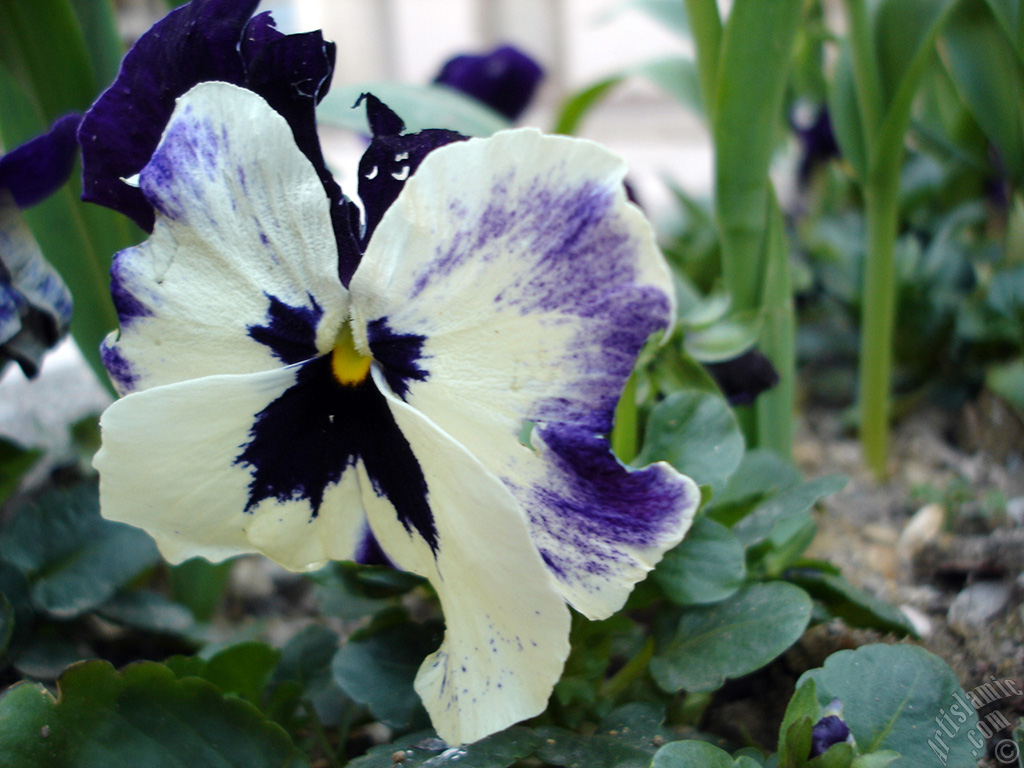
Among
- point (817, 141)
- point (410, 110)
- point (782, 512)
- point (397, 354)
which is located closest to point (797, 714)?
point (782, 512)

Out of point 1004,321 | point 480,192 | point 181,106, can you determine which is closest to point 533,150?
point 480,192

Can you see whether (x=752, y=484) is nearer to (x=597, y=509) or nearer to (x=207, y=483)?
(x=597, y=509)

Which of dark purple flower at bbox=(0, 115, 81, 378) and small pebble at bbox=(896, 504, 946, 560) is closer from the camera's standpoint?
dark purple flower at bbox=(0, 115, 81, 378)

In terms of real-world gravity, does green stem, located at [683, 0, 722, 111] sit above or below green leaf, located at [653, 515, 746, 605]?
above

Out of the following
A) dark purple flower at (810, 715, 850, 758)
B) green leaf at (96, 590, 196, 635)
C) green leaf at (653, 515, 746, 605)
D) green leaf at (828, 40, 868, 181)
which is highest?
green leaf at (828, 40, 868, 181)

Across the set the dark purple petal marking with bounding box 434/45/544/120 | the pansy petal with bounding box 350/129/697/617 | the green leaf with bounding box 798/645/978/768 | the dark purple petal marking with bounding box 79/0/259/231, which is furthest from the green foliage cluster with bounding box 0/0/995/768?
the dark purple petal marking with bounding box 434/45/544/120

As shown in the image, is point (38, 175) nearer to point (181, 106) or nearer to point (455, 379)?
point (181, 106)

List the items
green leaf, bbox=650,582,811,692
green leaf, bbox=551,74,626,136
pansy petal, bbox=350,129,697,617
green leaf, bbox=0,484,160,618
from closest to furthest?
pansy petal, bbox=350,129,697,617
green leaf, bbox=650,582,811,692
green leaf, bbox=0,484,160,618
green leaf, bbox=551,74,626,136

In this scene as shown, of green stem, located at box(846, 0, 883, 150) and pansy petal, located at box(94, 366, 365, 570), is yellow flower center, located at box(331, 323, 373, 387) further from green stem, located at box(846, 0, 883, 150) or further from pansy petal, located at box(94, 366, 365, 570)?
green stem, located at box(846, 0, 883, 150)
